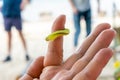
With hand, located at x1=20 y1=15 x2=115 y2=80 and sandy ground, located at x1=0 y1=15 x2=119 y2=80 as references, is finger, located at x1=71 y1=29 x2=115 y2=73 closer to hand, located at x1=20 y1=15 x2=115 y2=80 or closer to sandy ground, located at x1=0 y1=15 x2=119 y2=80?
hand, located at x1=20 y1=15 x2=115 y2=80

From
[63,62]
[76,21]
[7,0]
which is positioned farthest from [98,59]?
[76,21]

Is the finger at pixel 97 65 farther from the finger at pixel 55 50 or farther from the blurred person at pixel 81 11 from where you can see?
the blurred person at pixel 81 11

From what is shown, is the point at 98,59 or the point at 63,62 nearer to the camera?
the point at 98,59

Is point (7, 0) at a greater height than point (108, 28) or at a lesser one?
greater

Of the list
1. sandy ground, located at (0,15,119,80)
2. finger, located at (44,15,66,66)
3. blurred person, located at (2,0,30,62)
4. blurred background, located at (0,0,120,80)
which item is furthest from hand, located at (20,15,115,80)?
blurred person, located at (2,0,30,62)

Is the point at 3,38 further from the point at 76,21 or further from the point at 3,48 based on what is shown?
the point at 76,21

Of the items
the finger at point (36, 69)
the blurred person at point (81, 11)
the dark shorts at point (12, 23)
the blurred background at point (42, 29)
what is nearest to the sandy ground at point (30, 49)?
the blurred background at point (42, 29)

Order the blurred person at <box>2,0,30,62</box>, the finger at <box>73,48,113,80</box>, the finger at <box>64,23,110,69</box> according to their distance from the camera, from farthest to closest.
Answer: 1. the blurred person at <box>2,0,30,62</box>
2. the finger at <box>64,23,110,69</box>
3. the finger at <box>73,48,113,80</box>
